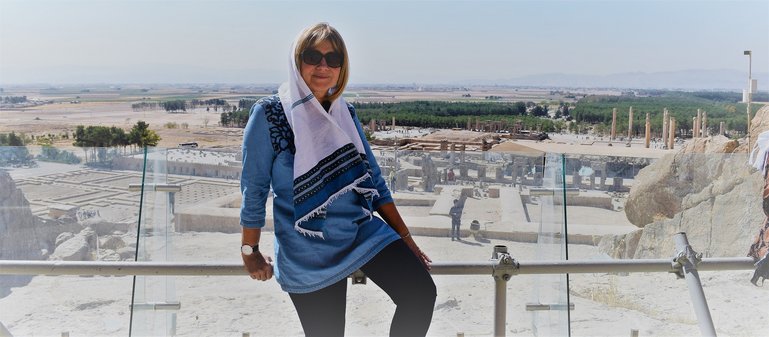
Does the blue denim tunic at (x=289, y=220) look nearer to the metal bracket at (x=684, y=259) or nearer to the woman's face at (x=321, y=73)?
the woman's face at (x=321, y=73)

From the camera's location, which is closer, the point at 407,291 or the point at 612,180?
the point at 407,291

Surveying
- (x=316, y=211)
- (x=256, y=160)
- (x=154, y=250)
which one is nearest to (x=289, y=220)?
(x=316, y=211)

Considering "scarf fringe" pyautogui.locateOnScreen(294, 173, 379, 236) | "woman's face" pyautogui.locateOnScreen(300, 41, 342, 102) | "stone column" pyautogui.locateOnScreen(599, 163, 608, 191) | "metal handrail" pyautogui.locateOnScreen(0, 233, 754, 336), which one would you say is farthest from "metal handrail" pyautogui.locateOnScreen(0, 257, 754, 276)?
"stone column" pyautogui.locateOnScreen(599, 163, 608, 191)

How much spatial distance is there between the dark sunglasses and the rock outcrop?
193cm

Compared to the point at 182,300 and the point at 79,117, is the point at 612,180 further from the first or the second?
the point at 79,117

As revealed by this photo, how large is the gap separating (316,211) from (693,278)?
1.35 metres

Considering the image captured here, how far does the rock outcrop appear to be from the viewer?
11.9 feet

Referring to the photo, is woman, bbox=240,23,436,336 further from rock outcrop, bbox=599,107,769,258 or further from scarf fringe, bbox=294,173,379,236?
rock outcrop, bbox=599,107,769,258

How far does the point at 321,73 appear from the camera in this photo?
75.9 inches

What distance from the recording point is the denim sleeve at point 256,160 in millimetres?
1847

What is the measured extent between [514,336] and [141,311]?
4.76 feet

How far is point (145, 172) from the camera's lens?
8.55 feet

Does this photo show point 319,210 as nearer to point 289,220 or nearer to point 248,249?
point 289,220

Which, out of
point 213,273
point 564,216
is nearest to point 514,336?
point 564,216
